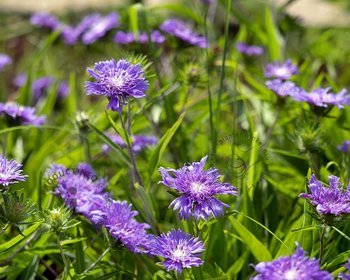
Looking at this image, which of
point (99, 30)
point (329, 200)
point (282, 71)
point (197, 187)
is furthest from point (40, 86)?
point (329, 200)

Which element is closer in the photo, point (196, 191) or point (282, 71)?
point (196, 191)

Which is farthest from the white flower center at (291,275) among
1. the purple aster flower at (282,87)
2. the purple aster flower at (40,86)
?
the purple aster flower at (40,86)

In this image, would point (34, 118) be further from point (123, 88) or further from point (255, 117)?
point (255, 117)

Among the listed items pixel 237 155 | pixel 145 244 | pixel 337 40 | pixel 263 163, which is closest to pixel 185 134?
pixel 263 163

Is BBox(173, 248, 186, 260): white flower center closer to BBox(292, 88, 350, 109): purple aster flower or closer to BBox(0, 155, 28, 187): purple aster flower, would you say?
BBox(0, 155, 28, 187): purple aster flower

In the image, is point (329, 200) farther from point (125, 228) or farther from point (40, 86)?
point (40, 86)

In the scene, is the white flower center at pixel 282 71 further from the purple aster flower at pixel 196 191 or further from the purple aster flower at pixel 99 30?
the purple aster flower at pixel 196 191

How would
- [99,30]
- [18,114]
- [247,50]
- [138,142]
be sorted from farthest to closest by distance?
[247,50] → [99,30] → [138,142] → [18,114]
